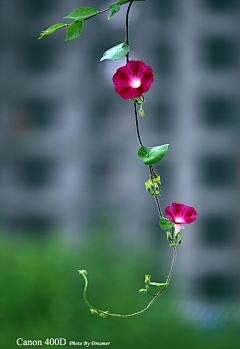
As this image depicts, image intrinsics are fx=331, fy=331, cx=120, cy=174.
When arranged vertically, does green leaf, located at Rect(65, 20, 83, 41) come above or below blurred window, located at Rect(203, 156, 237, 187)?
below

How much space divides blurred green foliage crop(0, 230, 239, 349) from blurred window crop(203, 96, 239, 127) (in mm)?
522

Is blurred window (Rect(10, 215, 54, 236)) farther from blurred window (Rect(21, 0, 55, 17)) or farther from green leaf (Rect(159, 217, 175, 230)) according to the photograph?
green leaf (Rect(159, 217, 175, 230))

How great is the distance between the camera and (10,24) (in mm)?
1146

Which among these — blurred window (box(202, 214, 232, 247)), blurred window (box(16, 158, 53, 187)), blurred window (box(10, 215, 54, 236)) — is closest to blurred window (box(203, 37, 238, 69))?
blurred window (box(202, 214, 232, 247))

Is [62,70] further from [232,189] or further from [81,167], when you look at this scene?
[232,189]

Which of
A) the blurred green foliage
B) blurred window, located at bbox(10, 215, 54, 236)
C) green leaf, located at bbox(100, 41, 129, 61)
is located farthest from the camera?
blurred window, located at bbox(10, 215, 54, 236)

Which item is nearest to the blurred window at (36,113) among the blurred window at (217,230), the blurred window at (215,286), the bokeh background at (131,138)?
the bokeh background at (131,138)

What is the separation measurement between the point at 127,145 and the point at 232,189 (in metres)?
0.40

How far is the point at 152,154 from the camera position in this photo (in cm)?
27

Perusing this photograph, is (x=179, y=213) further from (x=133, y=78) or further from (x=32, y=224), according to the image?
(x=32, y=224)

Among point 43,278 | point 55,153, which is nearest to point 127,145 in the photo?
point 55,153

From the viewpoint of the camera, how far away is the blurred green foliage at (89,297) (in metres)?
0.96

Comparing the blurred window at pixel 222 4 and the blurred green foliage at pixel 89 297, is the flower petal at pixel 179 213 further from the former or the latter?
the blurred window at pixel 222 4

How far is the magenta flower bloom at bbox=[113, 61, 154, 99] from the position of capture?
0.86 ft
